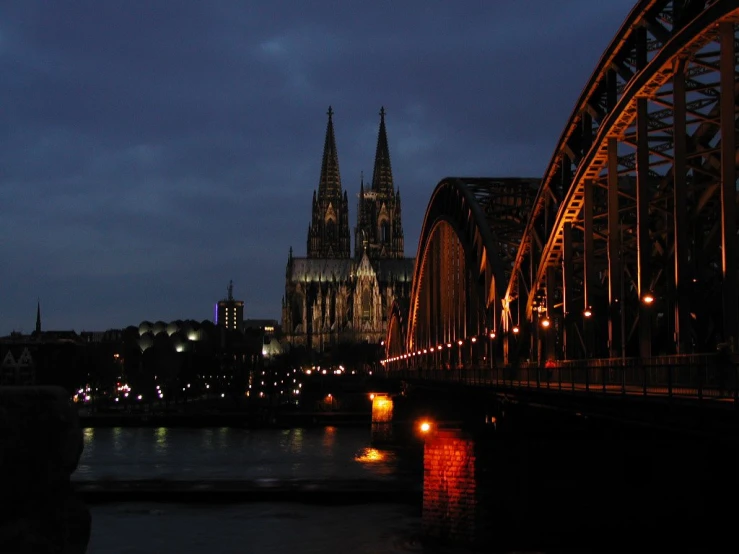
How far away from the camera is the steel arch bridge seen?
104ft

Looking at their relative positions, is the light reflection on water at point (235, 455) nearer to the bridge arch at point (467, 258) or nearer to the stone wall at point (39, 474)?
the bridge arch at point (467, 258)

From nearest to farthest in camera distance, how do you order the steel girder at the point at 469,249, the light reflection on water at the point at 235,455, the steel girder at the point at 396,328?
the light reflection on water at the point at 235,455 → the steel girder at the point at 469,249 → the steel girder at the point at 396,328

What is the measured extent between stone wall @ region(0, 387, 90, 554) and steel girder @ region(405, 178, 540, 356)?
154ft

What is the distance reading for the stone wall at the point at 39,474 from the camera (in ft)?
52.3

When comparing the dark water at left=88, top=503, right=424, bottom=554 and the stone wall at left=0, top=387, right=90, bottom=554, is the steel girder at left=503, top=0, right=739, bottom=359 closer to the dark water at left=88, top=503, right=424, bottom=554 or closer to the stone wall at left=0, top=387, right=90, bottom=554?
the dark water at left=88, top=503, right=424, bottom=554

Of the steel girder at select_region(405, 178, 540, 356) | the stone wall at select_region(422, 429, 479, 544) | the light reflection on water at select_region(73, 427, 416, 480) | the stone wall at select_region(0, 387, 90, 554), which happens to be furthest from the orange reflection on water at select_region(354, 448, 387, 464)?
the stone wall at select_region(0, 387, 90, 554)

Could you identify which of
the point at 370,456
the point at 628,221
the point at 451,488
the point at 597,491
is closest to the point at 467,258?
the point at 370,456

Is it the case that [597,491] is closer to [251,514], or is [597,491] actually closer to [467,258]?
[251,514]

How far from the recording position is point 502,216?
73750mm

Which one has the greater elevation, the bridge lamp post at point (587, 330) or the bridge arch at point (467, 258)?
the bridge arch at point (467, 258)

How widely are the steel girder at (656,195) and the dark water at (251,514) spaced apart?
31.8ft

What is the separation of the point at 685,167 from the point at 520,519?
34.0 feet

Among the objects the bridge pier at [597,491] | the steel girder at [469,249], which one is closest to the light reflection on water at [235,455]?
the steel girder at [469,249]

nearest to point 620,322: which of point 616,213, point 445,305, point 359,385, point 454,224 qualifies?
point 616,213
